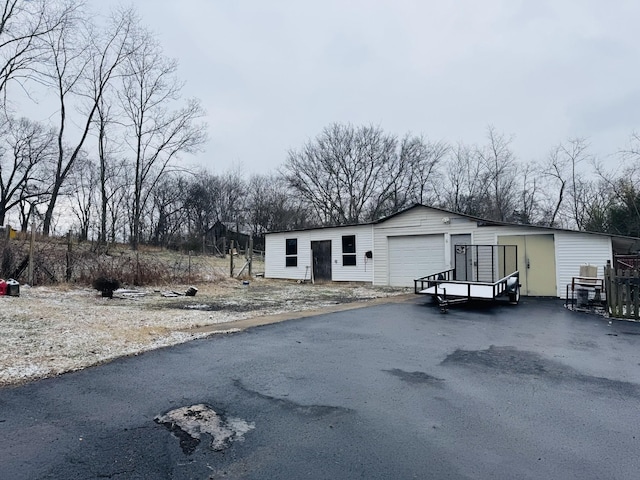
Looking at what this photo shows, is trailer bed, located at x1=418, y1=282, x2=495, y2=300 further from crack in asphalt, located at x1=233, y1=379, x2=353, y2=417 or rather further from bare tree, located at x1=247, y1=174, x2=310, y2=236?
bare tree, located at x1=247, y1=174, x2=310, y2=236

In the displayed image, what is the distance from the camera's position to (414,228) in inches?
637

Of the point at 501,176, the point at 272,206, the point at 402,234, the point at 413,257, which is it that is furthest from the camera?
the point at 272,206

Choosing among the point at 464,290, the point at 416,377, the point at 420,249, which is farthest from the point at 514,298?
the point at 416,377

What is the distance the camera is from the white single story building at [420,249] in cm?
1266

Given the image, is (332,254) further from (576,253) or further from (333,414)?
(333,414)

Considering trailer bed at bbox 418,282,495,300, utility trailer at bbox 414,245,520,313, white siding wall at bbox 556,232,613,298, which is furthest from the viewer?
white siding wall at bbox 556,232,613,298

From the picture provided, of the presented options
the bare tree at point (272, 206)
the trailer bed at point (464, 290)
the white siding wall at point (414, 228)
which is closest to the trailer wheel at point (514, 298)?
the trailer bed at point (464, 290)

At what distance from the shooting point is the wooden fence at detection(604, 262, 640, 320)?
26.5ft

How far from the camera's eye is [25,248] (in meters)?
12.8

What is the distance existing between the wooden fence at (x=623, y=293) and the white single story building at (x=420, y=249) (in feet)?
14.0

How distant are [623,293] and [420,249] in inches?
324

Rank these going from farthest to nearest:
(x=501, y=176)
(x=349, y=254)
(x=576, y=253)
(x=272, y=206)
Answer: (x=272, y=206)
(x=501, y=176)
(x=349, y=254)
(x=576, y=253)

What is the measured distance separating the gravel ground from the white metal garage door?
4162 mm

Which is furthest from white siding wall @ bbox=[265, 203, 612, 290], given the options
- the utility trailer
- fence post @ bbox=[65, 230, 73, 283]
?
fence post @ bbox=[65, 230, 73, 283]
